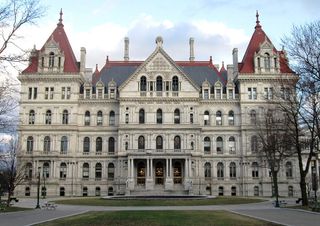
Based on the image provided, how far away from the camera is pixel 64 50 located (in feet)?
239

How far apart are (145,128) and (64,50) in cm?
2012

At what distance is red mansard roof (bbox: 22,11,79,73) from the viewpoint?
231ft

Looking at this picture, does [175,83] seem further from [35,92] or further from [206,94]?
[35,92]

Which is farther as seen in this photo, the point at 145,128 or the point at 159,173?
the point at 159,173

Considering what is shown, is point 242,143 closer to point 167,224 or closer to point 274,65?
point 274,65

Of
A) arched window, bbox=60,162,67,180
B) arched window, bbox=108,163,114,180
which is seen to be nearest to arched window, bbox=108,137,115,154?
arched window, bbox=108,163,114,180

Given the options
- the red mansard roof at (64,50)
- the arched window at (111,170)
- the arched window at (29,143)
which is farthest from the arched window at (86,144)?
the red mansard roof at (64,50)

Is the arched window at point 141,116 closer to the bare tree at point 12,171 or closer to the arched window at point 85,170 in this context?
the arched window at point 85,170

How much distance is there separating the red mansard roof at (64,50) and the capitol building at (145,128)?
29 centimetres

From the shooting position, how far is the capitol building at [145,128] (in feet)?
218

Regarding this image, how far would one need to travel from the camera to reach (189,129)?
219 ft

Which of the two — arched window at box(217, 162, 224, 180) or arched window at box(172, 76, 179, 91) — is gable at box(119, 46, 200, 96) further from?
arched window at box(217, 162, 224, 180)

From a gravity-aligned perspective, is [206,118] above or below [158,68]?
below

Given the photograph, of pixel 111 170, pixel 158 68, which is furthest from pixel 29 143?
pixel 158 68
